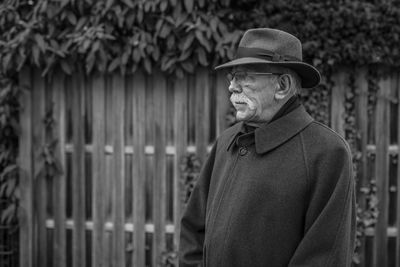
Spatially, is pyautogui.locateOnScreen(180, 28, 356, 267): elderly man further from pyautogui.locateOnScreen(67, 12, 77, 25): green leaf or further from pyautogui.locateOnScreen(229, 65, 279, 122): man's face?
pyautogui.locateOnScreen(67, 12, 77, 25): green leaf

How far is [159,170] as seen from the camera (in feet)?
15.0

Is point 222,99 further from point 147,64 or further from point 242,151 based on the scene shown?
point 242,151

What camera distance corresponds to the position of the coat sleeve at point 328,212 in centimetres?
213

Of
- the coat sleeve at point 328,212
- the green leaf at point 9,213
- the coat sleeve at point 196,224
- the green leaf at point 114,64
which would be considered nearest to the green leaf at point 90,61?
the green leaf at point 114,64

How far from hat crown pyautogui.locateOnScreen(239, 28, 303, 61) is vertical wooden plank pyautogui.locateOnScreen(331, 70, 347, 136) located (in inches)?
80.1

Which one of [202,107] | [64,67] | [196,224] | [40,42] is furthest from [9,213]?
[196,224]

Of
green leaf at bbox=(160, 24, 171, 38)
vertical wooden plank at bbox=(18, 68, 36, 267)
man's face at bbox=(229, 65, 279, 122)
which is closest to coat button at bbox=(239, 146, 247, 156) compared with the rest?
man's face at bbox=(229, 65, 279, 122)

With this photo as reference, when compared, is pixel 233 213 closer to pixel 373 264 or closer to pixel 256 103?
pixel 256 103

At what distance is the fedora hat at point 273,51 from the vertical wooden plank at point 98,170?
2460 millimetres

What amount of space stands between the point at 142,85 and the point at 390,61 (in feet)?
6.27

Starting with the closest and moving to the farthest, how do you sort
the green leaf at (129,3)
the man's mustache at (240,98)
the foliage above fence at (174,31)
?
1. the man's mustache at (240,98)
2. the foliage above fence at (174,31)
3. the green leaf at (129,3)

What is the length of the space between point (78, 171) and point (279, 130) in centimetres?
280

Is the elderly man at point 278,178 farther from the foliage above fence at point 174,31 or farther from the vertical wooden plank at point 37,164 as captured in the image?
the vertical wooden plank at point 37,164

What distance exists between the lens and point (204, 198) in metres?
2.72
